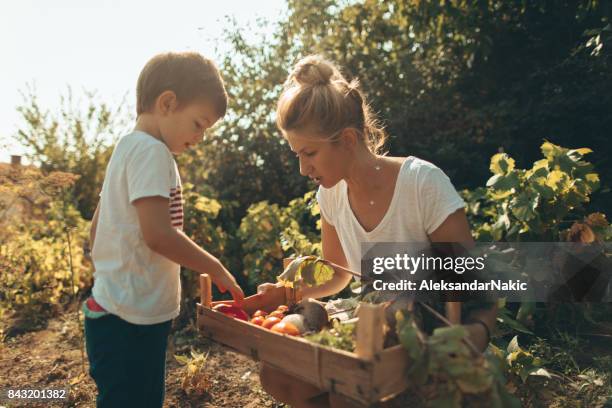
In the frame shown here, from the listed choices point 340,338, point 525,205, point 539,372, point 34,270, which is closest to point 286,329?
point 340,338

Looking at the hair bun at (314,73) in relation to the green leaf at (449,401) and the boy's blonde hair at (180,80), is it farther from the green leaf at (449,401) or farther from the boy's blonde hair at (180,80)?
the green leaf at (449,401)

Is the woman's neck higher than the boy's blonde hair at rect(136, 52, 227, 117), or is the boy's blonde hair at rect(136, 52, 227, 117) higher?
the boy's blonde hair at rect(136, 52, 227, 117)

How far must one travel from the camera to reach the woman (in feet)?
6.51

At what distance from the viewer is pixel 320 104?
2.01 m

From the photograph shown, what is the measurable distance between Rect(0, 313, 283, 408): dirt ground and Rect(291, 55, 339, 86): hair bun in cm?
172

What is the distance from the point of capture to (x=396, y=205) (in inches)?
80.4

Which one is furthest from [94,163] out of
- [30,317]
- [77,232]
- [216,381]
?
[216,381]

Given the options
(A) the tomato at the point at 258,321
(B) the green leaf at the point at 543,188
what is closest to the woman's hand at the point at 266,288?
(A) the tomato at the point at 258,321

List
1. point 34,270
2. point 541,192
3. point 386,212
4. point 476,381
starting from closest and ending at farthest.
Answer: point 476,381
point 386,212
point 541,192
point 34,270

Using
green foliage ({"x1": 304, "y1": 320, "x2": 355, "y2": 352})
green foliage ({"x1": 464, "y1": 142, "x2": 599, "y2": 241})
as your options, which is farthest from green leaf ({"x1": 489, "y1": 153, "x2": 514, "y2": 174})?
green foliage ({"x1": 304, "y1": 320, "x2": 355, "y2": 352})

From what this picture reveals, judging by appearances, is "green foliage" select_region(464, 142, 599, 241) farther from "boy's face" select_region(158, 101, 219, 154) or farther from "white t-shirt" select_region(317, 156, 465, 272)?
"boy's face" select_region(158, 101, 219, 154)

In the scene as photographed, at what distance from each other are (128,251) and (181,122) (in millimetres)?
467

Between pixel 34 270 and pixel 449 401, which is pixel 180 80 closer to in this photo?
Result: pixel 449 401

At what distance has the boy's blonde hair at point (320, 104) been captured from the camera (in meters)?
2.01
